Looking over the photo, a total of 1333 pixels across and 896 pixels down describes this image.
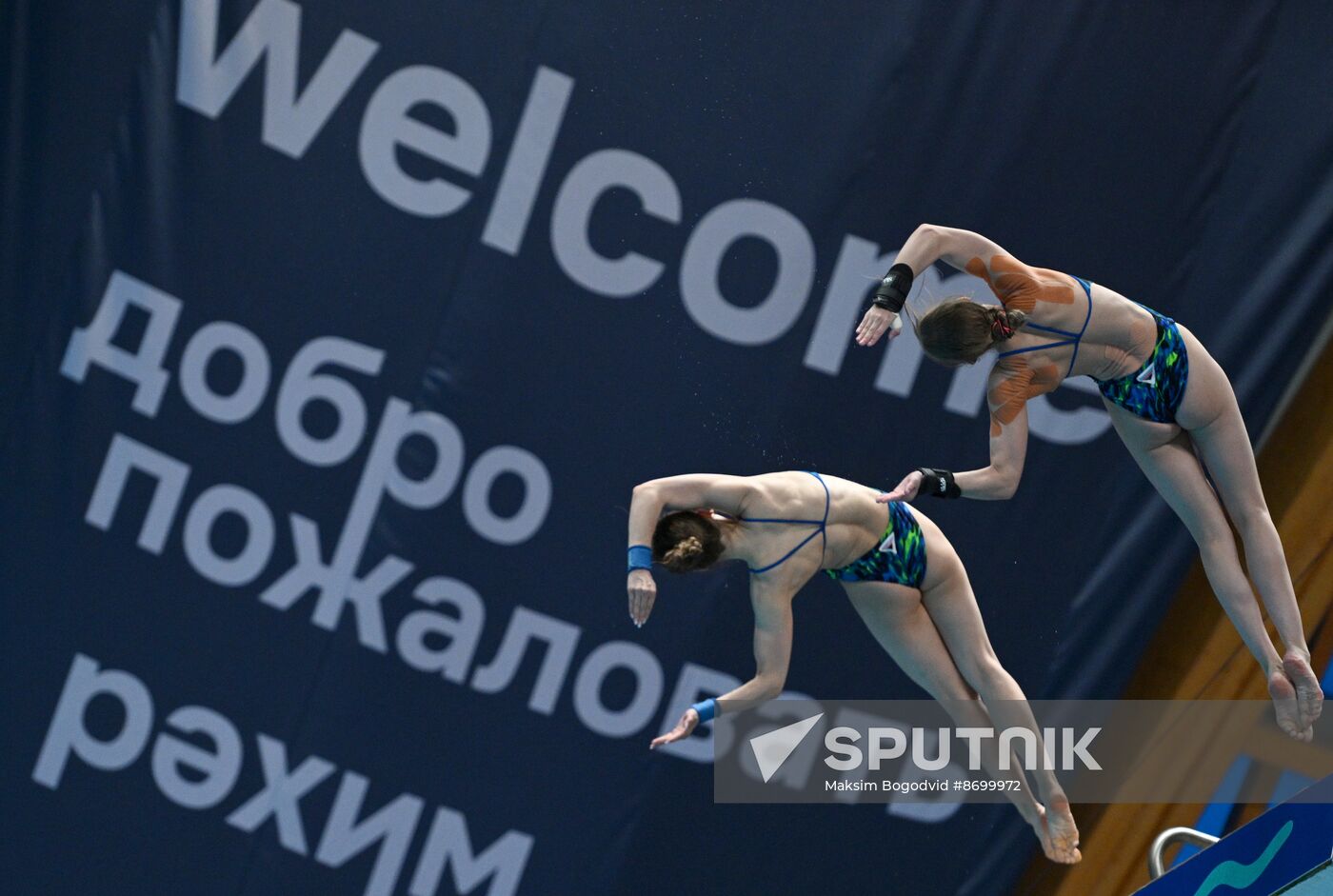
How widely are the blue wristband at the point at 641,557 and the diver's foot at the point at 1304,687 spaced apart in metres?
2.19

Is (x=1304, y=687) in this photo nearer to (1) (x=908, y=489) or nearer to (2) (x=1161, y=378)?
(2) (x=1161, y=378)

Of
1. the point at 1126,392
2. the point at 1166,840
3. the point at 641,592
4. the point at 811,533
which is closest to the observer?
the point at 641,592

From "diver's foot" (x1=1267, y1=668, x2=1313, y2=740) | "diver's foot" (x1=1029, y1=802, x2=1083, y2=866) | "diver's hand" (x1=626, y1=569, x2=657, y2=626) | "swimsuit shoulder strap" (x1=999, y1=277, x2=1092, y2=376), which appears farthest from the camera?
"diver's foot" (x1=1029, y1=802, x2=1083, y2=866)

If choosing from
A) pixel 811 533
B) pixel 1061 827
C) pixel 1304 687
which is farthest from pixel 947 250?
pixel 1061 827

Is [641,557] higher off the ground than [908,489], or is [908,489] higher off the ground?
[908,489]

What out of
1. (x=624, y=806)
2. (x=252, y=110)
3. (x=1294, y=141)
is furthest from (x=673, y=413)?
(x=1294, y=141)

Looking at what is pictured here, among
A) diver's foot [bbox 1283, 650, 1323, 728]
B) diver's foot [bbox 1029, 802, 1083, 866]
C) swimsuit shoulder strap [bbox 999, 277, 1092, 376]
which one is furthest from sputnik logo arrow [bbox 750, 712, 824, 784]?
swimsuit shoulder strap [bbox 999, 277, 1092, 376]

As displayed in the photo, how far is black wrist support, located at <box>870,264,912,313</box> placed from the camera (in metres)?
4.77

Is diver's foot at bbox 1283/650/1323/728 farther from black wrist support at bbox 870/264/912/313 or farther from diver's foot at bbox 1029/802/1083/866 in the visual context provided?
black wrist support at bbox 870/264/912/313

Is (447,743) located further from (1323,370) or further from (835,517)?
(1323,370)

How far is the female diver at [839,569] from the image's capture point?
16.0 feet

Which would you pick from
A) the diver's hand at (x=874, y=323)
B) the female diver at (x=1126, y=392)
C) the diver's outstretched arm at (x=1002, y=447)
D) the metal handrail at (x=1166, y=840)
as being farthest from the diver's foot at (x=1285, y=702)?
the diver's hand at (x=874, y=323)

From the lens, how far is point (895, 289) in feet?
15.8

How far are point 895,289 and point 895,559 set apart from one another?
93 cm
